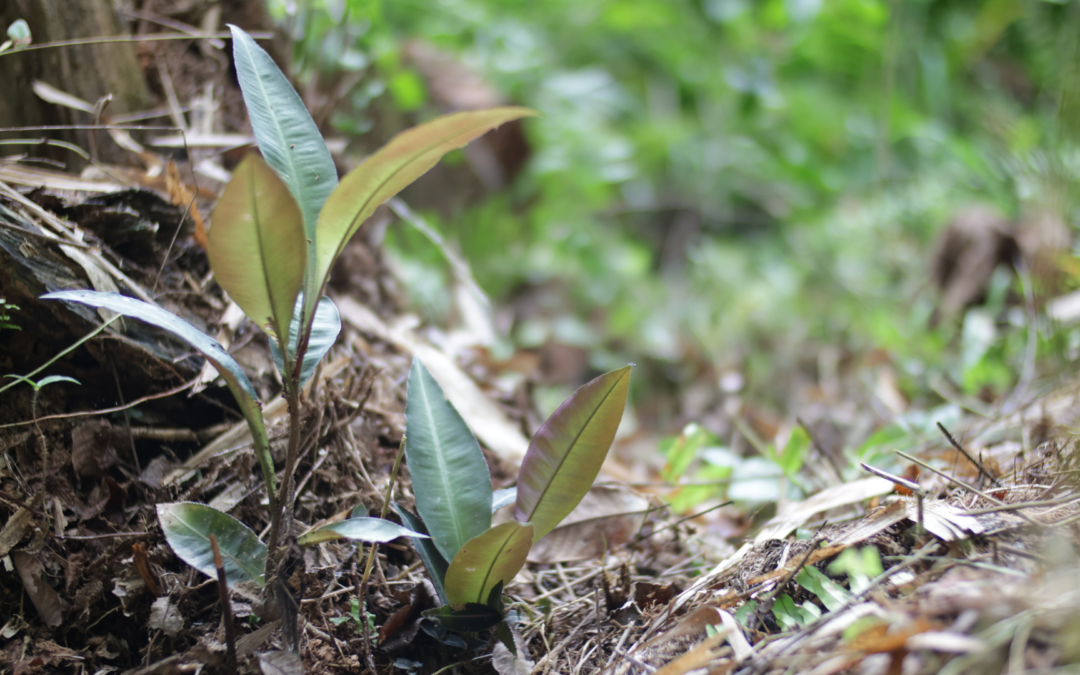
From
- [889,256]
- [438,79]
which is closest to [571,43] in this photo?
[438,79]

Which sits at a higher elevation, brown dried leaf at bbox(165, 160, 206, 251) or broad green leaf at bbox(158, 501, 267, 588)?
brown dried leaf at bbox(165, 160, 206, 251)

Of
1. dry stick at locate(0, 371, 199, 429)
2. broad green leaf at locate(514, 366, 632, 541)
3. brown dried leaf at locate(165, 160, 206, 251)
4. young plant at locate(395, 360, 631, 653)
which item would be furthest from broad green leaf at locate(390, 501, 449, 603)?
brown dried leaf at locate(165, 160, 206, 251)

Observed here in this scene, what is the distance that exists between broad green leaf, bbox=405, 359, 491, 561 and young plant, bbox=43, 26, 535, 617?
0.08m

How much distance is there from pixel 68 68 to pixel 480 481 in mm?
1061

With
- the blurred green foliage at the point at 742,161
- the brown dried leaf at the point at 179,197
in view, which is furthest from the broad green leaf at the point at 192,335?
the blurred green foliage at the point at 742,161

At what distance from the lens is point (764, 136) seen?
11.7ft

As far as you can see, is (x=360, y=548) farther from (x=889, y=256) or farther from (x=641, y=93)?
(x=641, y=93)

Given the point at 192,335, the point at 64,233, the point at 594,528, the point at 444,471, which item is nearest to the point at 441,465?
the point at 444,471

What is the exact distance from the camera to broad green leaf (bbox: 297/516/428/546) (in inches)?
26.7

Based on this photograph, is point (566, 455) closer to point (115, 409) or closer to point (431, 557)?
point (431, 557)

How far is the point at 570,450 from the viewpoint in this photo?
769mm

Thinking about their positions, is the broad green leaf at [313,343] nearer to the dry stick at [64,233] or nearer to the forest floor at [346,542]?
the forest floor at [346,542]

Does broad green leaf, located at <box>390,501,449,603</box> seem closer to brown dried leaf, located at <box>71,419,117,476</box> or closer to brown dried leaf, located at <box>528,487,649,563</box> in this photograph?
brown dried leaf, located at <box>528,487,649,563</box>

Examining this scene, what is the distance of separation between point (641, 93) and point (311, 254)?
3.51 meters
